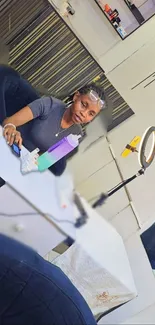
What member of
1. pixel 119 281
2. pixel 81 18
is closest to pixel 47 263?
pixel 119 281

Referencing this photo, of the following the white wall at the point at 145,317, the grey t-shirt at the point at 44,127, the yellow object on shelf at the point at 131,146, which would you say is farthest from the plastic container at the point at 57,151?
the white wall at the point at 145,317

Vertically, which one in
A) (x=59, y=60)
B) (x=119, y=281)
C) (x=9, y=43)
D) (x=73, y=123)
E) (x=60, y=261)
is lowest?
(x=119, y=281)

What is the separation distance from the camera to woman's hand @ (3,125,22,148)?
0.91 meters

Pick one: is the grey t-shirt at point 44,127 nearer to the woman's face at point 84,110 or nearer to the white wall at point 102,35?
the woman's face at point 84,110

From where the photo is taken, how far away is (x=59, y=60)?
1047 millimetres

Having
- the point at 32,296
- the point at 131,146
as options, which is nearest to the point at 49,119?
the point at 131,146

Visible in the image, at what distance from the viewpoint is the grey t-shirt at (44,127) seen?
0.94 metres

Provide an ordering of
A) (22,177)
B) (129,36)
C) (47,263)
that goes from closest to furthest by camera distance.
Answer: (22,177) → (47,263) → (129,36)

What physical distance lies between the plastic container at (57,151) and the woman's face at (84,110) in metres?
0.04

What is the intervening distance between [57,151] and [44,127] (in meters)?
0.06

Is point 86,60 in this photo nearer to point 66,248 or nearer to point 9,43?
point 9,43

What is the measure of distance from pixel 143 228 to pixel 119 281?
15 centimetres

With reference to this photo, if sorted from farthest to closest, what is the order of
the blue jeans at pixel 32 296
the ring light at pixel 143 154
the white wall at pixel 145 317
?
the white wall at pixel 145 317, the ring light at pixel 143 154, the blue jeans at pixel 32 296

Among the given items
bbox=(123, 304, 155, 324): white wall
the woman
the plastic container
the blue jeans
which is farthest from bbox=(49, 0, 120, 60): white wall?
bbox=(123, 304, 155, 324): white wall
